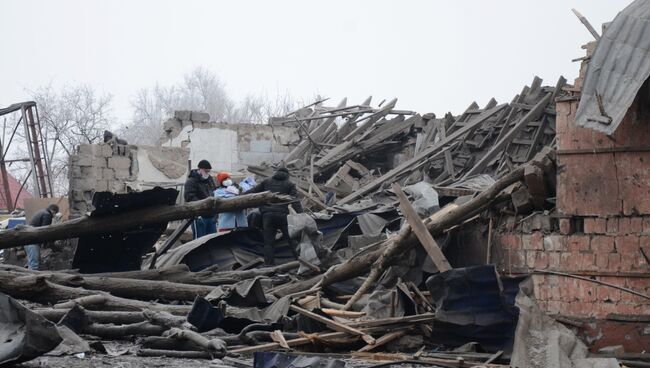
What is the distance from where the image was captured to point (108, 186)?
20.5 m

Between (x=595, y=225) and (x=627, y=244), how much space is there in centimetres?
32

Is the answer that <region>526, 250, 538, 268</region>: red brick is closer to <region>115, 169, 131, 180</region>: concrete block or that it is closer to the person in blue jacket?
the person in blue jacket

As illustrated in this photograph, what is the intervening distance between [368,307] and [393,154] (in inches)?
487

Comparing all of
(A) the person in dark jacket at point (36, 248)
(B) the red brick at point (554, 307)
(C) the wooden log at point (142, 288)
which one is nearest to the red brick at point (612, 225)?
(B) the red brick at point (554, 307)

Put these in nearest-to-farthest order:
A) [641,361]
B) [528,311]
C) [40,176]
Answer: [641,361] → [528,311] → [40,176]

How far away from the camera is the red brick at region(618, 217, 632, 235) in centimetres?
790

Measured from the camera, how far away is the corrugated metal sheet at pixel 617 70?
295 inches

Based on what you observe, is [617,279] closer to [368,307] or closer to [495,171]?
[368,307]

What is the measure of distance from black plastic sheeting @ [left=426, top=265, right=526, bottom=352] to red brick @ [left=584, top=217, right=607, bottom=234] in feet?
3.22

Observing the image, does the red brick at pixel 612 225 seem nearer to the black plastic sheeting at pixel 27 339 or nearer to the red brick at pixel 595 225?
the red brick at pixel 595 225

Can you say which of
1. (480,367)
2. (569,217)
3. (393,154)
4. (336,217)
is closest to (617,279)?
(569,217)

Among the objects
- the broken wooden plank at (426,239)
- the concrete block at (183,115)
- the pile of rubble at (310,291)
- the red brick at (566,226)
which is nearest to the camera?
the pile of rubble at (310,291)

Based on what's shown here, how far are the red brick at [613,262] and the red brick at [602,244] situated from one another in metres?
0.05

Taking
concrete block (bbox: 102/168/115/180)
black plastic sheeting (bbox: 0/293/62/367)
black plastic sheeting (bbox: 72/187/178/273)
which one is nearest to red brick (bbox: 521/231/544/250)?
black plastic sheeting (bbox: 72/187/178/273)
